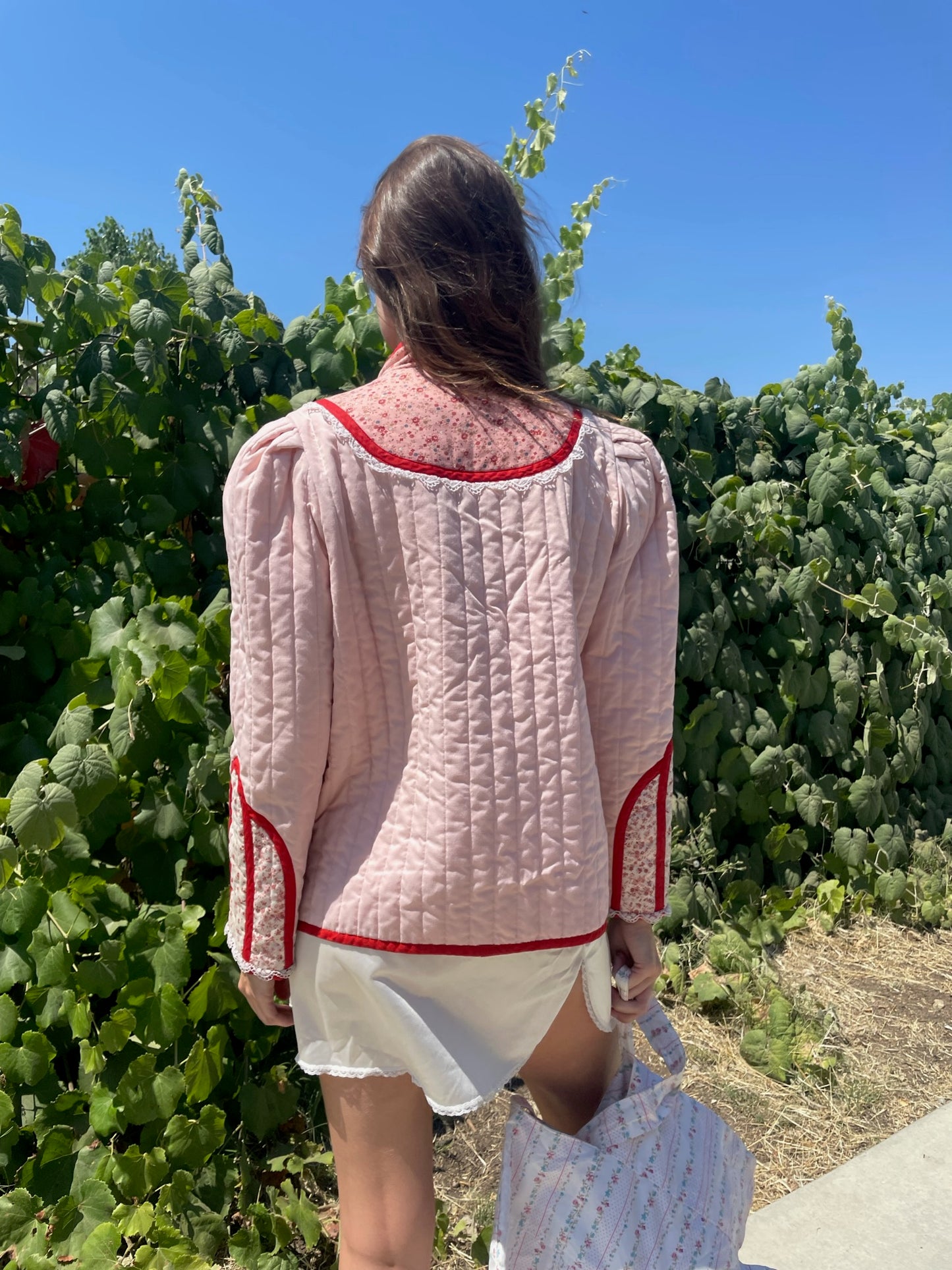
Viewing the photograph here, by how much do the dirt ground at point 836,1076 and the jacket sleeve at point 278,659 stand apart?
1.20 m

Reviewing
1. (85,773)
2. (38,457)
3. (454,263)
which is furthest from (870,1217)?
(38,457)

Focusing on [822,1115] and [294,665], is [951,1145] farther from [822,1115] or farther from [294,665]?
[294,665]

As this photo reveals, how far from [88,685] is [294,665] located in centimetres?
98

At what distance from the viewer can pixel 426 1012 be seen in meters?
1.07

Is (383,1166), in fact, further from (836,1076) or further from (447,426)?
(836,1076)

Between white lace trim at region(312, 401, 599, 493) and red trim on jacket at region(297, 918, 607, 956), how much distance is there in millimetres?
477

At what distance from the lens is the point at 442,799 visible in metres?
1.03

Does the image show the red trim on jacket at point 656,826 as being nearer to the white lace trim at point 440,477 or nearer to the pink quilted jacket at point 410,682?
the pink quilted jacket at point 410,682

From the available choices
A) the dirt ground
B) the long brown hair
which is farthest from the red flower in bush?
the dirt ground

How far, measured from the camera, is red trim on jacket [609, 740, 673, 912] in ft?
3.97

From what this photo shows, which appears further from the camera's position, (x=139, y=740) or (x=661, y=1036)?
(x=139, y=740)

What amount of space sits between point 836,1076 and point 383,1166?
1774 mm

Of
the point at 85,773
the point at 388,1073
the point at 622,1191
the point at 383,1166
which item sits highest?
the point at 85,773

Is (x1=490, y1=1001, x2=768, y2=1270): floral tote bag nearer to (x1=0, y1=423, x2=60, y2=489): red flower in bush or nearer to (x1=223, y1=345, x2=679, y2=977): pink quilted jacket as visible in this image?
(x1=223, y1=345, x2=679, y2=977): pink quilted jacket
